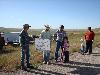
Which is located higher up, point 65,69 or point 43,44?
point 43,44

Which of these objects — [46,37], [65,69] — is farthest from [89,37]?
[65,69]

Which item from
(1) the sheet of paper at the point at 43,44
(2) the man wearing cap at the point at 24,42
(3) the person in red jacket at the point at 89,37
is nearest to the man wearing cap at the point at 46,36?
(1) the sheet of paper at the point at 43,44

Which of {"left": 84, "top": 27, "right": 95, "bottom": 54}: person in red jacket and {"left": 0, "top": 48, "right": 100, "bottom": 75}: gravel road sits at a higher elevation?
{"left": 84, "top": 27, "right": 95, "bottom": 54}: person in red jacket

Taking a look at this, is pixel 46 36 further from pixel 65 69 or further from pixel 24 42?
pixel 65 69

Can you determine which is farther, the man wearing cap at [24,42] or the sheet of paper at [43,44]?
the sheet of paper at [43,44]

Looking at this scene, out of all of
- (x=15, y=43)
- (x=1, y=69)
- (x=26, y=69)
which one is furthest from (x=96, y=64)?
(x=15, y=43)

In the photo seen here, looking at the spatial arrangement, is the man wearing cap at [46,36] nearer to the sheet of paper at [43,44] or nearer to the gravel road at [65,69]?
the sheet of paper at [43,44]

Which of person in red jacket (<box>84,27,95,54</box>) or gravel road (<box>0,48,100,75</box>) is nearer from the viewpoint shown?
gravel road (<box>0,48,100,75</box>)

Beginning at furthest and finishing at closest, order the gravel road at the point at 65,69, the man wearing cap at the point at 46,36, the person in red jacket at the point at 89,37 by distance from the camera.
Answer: the person in red jacket at the point at 89,37 → the man wearing cap at the point at 46,36 → the gravel road at the point at 65,69

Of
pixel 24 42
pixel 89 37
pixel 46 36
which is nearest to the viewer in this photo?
pixel 24 42

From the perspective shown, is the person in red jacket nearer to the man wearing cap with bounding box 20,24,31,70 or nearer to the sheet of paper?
the sheet of paper

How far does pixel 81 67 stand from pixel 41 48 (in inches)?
93.8

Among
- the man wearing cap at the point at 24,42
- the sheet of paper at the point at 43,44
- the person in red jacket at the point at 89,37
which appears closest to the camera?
the man wearing cap at the point at 24,42

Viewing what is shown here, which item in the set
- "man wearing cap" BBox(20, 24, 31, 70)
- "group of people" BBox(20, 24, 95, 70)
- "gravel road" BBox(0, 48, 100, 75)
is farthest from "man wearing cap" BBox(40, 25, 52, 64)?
"man wearing cap" BBox(20, 24, 31, 70)
